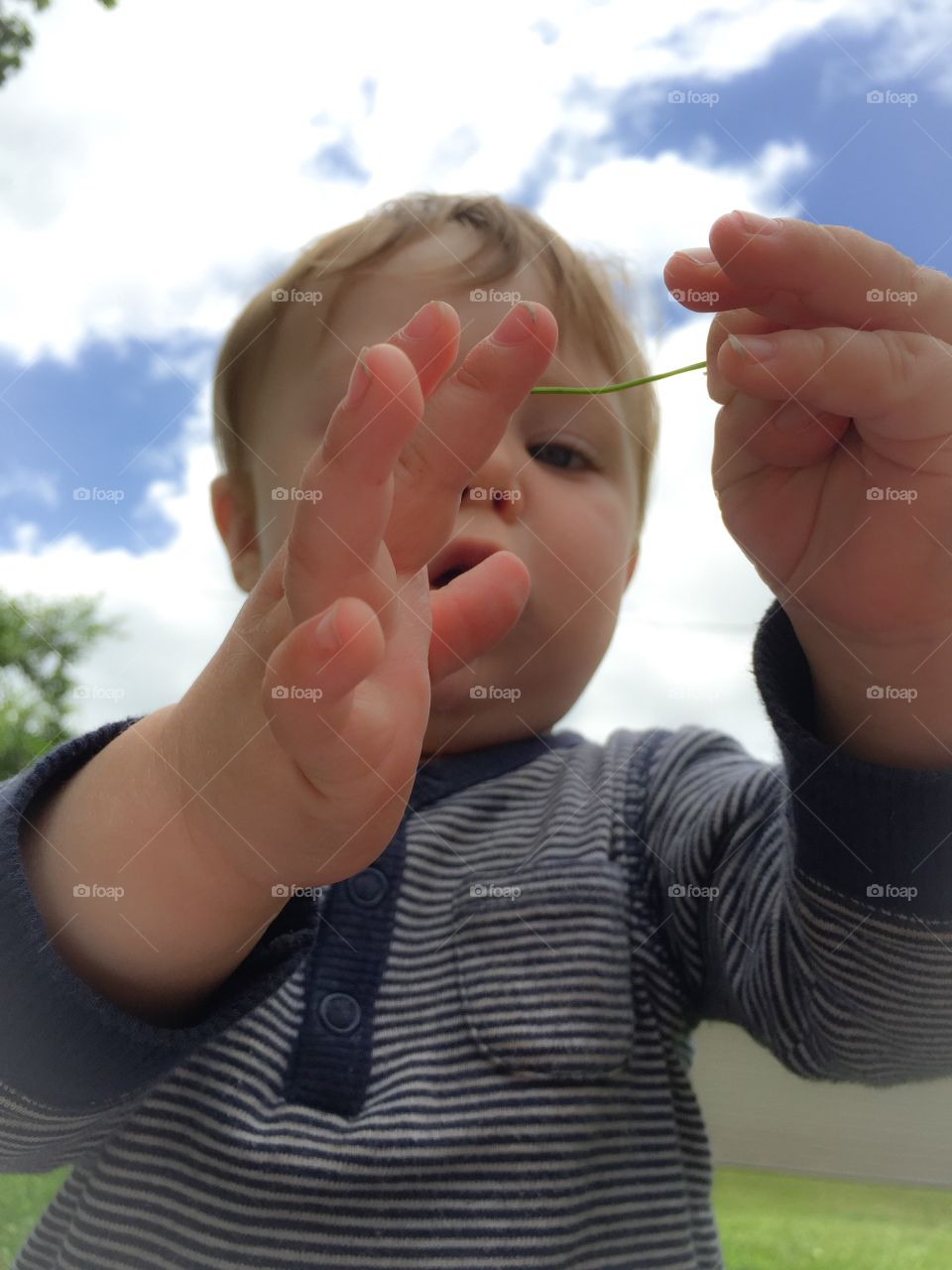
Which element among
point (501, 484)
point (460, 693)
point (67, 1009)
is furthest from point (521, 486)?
point (67, 1009)

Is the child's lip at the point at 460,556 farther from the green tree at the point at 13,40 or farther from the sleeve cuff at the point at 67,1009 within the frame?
the green tree at the point at 13,40

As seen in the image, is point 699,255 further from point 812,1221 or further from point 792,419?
point 812,1221

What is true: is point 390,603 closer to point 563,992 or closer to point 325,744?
point 325,744

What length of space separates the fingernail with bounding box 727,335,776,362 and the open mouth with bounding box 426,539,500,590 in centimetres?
20

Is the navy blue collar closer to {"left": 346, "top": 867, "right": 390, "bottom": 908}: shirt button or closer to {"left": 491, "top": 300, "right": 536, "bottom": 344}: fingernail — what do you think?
{"left": 346, "top": 867, "right": 390, "bottom": 908}: shirt button

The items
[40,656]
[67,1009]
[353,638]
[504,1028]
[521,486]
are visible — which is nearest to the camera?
[353,638]

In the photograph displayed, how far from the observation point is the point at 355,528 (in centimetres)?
28

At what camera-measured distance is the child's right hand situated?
0.90 feet

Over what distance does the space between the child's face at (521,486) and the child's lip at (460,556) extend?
12 mm

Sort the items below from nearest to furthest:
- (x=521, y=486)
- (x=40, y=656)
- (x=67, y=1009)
A: (x=67, y=1009), (x=521, y=486), (x=40, y=656)

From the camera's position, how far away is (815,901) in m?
0.42

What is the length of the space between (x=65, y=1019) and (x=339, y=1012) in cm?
14

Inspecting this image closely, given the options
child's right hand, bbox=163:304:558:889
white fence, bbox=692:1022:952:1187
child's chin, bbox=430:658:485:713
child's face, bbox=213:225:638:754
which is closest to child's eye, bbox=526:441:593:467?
child's face, bbox=213:225:638:754

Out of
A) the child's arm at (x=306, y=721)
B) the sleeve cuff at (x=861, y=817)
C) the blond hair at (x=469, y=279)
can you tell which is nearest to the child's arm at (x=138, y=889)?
the child's arm at (x=306, y=721)
